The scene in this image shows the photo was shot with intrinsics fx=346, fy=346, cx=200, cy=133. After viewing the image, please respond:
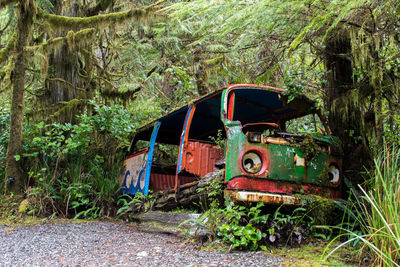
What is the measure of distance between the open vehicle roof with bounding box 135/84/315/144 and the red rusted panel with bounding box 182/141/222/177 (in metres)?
0.74

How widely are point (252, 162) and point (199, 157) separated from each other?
1576 millimetres

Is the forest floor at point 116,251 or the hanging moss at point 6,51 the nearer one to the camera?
the forest floor at point 116,251

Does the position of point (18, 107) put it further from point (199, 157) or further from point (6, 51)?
point (199, 157)

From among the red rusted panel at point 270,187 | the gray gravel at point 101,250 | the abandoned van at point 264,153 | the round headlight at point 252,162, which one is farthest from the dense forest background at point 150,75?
the gray gravel at point 101,250

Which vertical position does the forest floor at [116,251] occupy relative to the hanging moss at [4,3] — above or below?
below

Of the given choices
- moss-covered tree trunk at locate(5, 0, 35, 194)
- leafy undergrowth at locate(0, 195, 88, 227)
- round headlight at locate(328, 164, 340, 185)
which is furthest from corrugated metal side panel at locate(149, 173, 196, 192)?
round headlight at locate(328, 164, 340, 185)

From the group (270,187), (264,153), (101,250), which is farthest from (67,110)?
(270,187)

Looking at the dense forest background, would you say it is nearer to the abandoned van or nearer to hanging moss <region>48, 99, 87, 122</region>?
hanging moss <region>48, 99, 87, 122</region>

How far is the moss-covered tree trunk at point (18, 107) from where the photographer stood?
7090mm

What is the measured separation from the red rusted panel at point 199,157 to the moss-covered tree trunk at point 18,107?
3.79 metres

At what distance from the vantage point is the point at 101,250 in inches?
170

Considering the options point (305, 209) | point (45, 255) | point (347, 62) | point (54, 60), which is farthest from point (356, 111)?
point (54, 60)

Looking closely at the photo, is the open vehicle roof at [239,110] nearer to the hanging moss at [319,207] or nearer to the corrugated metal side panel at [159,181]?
the corrugated metal side panel at [159,181]

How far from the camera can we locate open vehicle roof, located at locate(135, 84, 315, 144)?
18.1ft
